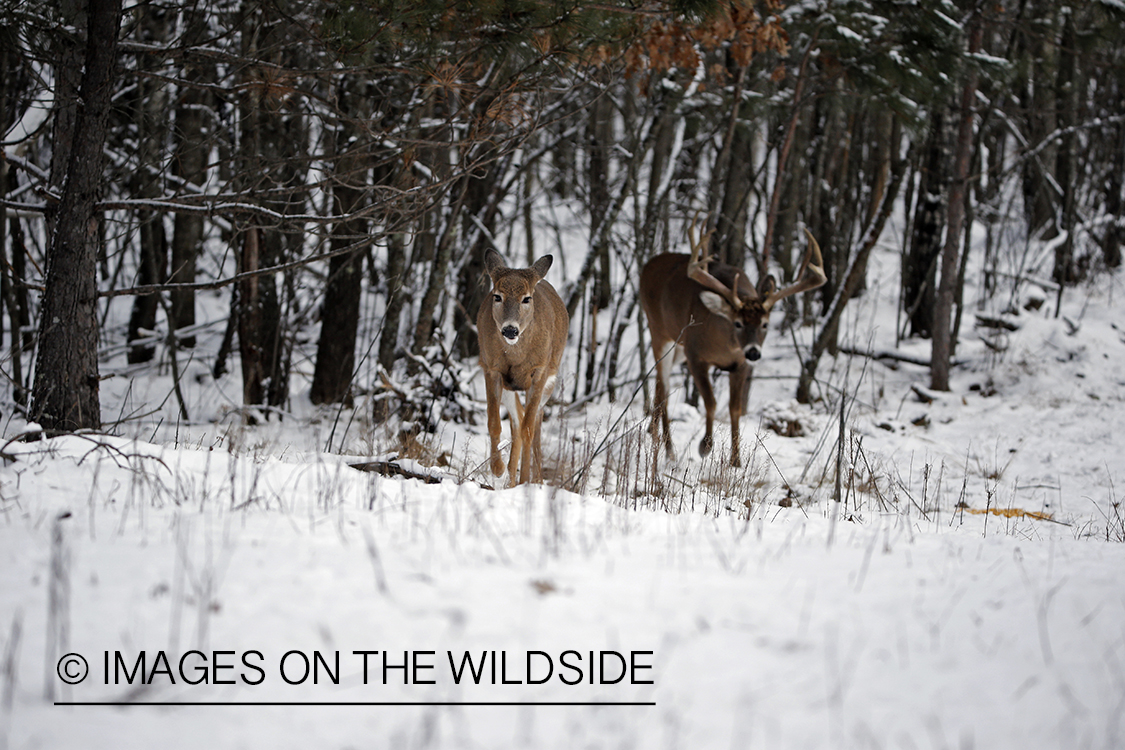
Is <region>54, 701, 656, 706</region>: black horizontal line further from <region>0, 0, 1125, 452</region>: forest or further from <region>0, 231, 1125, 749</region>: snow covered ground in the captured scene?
<region>0, 0, 1125, 452</region>: forest

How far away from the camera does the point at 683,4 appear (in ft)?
16.8

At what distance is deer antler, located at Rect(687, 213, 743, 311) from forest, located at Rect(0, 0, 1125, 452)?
1307 mm

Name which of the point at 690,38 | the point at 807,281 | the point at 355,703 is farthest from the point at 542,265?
the point at 355,703

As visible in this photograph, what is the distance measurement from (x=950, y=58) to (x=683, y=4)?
5.13m

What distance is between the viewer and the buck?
27.0ft


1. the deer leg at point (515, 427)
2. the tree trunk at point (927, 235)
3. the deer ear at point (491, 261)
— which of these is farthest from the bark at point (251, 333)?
the tree trunk at point (927, 235)

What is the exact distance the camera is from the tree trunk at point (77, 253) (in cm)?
484

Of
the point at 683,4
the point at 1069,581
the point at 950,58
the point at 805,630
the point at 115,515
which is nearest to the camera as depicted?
the point at 805,630

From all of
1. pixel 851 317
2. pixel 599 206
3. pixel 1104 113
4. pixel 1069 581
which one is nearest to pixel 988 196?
pixel 1104 113

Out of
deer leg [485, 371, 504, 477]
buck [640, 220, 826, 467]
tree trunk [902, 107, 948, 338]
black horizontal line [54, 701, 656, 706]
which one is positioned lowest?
black horizontal line [54, 701, 656, 706]

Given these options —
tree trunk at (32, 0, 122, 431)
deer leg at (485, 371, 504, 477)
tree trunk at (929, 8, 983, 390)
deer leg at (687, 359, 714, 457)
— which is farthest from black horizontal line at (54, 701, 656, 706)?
tree trunk at (929, 8, 983, 390)

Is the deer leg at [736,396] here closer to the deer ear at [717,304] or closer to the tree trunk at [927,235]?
the deer ear at [717,304]

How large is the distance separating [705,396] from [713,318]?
0.86m

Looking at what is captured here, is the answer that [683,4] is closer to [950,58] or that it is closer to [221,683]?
[221,683]
